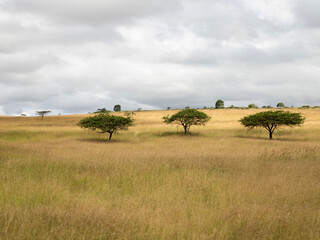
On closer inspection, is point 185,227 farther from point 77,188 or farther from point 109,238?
point 77,188

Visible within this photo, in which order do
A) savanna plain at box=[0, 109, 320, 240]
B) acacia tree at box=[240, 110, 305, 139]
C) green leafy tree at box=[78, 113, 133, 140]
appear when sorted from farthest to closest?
acacia tree at box=[240, 110, 305, 139] < green leafy tree at box=[78, 113, 133, 140] < savanna plain at box=[0, 109, 320, 240]

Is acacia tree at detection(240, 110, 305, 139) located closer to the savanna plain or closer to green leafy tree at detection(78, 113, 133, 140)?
green leafy tree at detection(78, 113, 133, 140)

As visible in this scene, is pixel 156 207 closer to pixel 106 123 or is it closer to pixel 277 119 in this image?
pixel 106 123

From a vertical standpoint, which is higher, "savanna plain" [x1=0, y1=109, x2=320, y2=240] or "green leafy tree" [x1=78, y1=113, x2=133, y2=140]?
"green leafy tree" [x1=78, y1=113, x2=133, y2=140]

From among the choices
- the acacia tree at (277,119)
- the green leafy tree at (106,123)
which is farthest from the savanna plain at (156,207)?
the acacia tree at (277,119)

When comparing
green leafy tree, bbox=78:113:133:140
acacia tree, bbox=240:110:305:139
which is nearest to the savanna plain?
green leafy tree, bbox=78:113:133:140

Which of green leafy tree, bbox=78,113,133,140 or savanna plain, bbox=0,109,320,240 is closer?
savanna plain, bbox=0,109,320,240

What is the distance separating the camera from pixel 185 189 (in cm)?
711

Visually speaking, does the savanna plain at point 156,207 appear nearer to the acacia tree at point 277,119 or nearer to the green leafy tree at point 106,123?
the green leafy tree at point 106,123

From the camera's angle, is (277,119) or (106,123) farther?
→ (277,119)

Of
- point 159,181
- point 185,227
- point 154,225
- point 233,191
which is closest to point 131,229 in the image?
point 154,225

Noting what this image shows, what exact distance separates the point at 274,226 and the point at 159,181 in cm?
424

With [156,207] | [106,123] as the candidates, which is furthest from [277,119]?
[156,207]

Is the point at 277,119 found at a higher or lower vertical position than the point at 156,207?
higher
